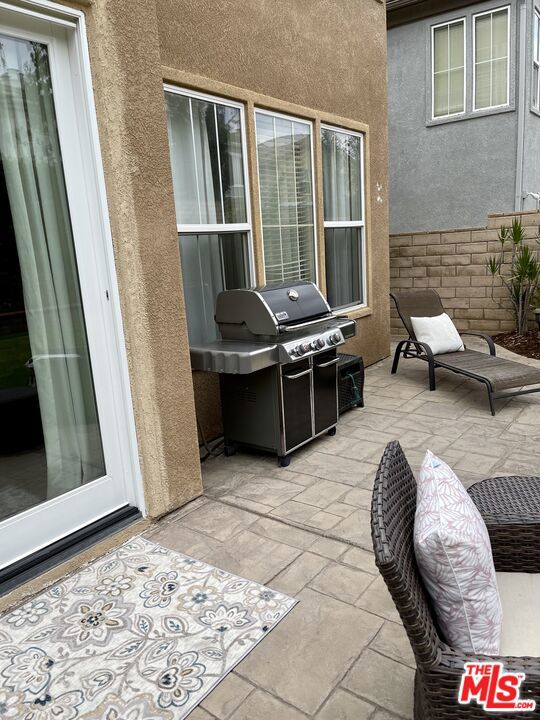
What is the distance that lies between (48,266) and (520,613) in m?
2.60

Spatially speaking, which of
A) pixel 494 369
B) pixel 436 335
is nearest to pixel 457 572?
pixel 494 369

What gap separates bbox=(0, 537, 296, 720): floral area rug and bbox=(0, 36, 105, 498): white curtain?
63 centimetres

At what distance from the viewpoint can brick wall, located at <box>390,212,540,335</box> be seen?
796 centimetres

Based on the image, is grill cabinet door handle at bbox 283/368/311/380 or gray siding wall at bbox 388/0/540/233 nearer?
grill cabinet door handle at bbox 283/368/311/380

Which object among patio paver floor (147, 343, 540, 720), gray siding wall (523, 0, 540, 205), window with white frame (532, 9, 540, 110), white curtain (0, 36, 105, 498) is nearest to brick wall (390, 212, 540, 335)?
gray siding wall (523, 0, 540, 205)

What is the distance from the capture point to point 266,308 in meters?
3.71

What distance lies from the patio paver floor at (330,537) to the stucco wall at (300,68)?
108 centimetres

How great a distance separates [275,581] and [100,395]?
1410 mm

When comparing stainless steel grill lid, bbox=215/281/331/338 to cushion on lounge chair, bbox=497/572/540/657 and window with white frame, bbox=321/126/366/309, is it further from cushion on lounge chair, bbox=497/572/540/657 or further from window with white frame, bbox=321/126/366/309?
cushion on lounge chair, bbox=497/572/540/657

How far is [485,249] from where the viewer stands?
796 centimetres

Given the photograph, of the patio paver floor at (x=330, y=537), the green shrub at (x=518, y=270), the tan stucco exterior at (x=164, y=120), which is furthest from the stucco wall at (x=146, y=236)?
the green shrub at (x=518, y=270)

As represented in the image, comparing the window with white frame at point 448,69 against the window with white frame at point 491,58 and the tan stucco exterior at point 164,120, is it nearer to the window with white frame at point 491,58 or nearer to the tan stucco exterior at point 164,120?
the window with white frame at point 491,58

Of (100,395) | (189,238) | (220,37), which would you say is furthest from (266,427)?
(220,37)

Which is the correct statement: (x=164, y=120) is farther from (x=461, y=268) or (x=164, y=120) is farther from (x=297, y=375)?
(x=461, y=268)
